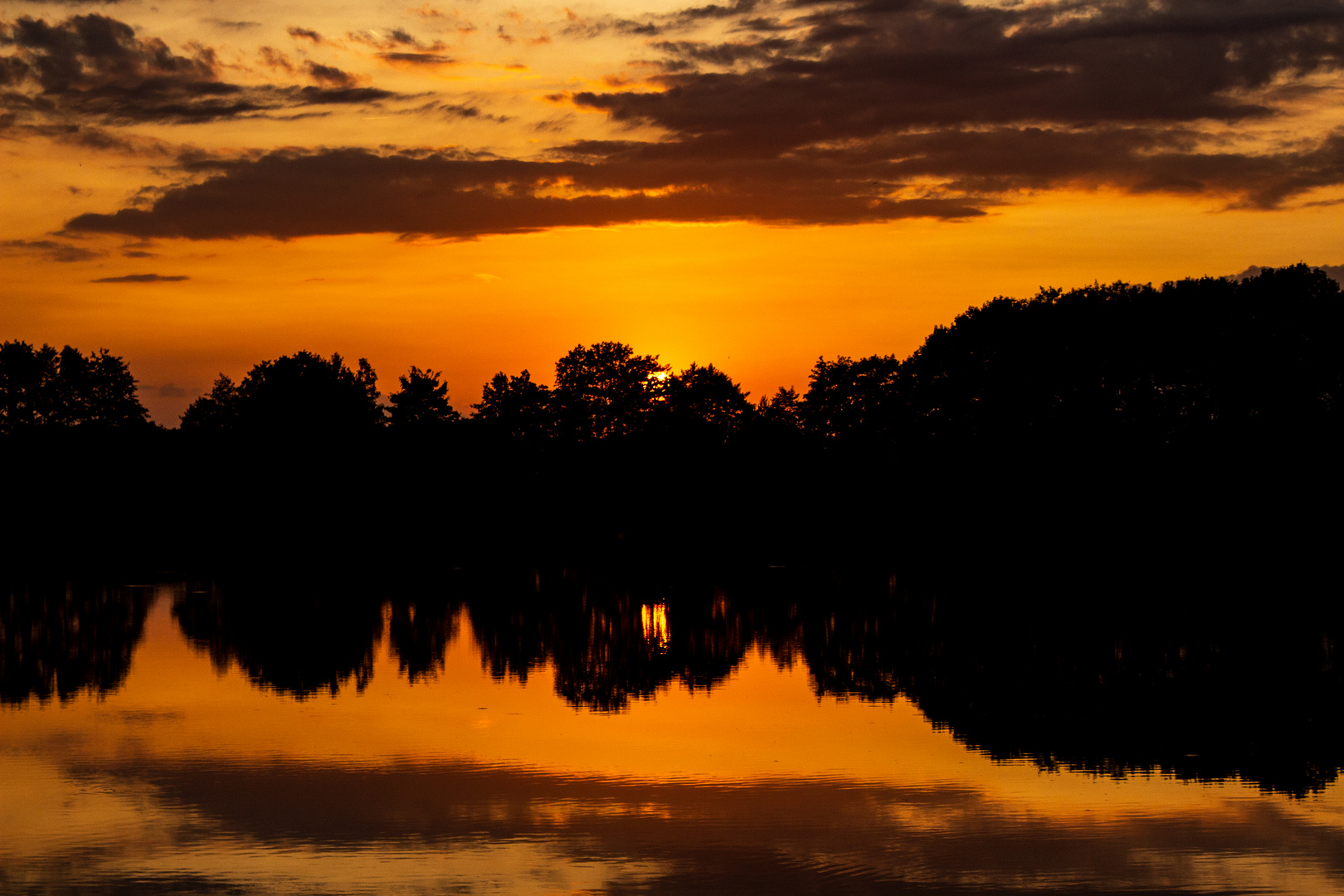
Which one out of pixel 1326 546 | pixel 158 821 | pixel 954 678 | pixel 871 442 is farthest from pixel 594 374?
pixel 158 821

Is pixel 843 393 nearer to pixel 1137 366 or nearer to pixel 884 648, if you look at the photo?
pixel 1137 366

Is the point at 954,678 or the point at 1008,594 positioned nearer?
the point at 954,678

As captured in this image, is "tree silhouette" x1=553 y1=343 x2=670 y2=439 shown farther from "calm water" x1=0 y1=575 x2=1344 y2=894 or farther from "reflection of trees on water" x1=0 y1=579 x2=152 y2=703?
"calm water" x1=0 y1=575 x2=1344 y2=894

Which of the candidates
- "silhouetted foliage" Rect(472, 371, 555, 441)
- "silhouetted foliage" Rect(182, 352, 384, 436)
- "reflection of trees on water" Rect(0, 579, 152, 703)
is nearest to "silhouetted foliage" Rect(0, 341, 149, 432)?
"silhouetted foliage" Rect(182, 352, 384, 436)

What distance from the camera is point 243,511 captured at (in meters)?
105

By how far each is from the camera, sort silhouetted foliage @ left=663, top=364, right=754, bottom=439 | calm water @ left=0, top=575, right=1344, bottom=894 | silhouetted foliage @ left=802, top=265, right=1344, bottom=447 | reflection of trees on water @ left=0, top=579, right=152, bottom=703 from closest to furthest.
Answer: calm water @ left=0, top=575, right=1344, bottom=894 < reflection of trees on water @ left=0, top=579, right=152, bottom=703 < silhouetted foliage @ left=802, top=265, right=1344, bottom=447 < silhouetted foliage @ left=663, top=364, right=754, bottom=439

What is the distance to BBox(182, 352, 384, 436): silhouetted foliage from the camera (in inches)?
4783

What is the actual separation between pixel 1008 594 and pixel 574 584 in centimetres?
1789

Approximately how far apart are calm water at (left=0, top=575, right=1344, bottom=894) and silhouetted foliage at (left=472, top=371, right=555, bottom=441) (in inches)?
4228

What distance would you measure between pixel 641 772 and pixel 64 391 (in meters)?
130

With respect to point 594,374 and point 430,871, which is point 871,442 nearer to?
point 594,374

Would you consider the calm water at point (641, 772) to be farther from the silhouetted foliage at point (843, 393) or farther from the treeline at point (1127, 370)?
the silhouetted foliage at point (843, 393)

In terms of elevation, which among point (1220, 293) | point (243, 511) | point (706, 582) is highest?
point (1220, 293)

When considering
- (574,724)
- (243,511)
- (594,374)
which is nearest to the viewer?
(574,724)
